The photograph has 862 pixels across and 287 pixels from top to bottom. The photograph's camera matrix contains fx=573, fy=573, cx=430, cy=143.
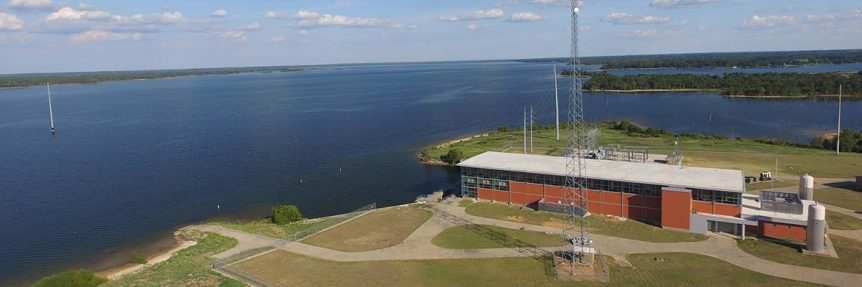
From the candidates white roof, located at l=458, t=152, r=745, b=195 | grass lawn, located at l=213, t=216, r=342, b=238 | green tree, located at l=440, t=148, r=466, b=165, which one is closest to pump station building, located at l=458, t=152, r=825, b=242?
white roof, located at l=458, t=152, r=745, b=195

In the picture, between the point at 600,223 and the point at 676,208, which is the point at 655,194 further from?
the point at 600,223

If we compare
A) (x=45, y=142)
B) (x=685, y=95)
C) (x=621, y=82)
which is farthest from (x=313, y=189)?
(x=621, y=82)

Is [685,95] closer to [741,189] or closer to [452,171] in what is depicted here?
[452,171]

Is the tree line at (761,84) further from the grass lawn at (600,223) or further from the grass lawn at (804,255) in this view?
the grass lawn at (600,223)

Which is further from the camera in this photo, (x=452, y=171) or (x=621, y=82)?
(x=621, y=82)

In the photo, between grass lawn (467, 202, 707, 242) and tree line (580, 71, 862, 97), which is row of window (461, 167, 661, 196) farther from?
tree line (580, 71, 862, 97)

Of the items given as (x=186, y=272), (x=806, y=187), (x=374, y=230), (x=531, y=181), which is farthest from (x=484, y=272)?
(x=806, y=187)

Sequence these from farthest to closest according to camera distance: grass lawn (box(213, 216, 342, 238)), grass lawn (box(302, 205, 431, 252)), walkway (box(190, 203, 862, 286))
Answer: grass lawn (box(213, 216, 342, 238)) < grass lawn (box(302, 205, 431, 252)) < walkway (box(190, 203, 862, 286))
